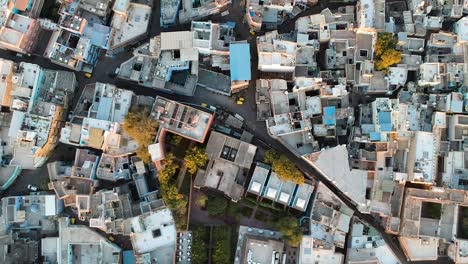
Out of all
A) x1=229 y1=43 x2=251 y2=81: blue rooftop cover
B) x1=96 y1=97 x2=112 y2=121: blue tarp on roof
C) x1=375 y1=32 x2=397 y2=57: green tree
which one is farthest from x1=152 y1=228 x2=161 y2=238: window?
x1=375 y1=32 x2=397 y2=57: green tree

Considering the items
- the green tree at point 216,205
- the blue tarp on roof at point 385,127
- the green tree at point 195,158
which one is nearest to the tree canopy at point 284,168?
the green tree at point 216,205

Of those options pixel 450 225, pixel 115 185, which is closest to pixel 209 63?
pixel 115 185

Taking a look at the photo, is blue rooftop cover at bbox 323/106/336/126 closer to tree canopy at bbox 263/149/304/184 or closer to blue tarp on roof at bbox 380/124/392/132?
blue tarp on roof at bbox 380/124/392/132

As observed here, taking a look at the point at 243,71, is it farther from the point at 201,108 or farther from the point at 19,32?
the point at 19,32

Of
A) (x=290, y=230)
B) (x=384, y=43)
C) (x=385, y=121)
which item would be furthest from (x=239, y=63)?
(x=290, y=230)

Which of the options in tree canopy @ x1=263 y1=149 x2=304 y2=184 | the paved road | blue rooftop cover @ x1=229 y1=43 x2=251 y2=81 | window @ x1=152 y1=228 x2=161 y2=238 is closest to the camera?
tree canopy @ x1=263 y1=149 x2=304 y2=184

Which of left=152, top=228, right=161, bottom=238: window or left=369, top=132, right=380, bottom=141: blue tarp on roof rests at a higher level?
left=369, top=132, right=380, bottom=141: blue tarp on roof
